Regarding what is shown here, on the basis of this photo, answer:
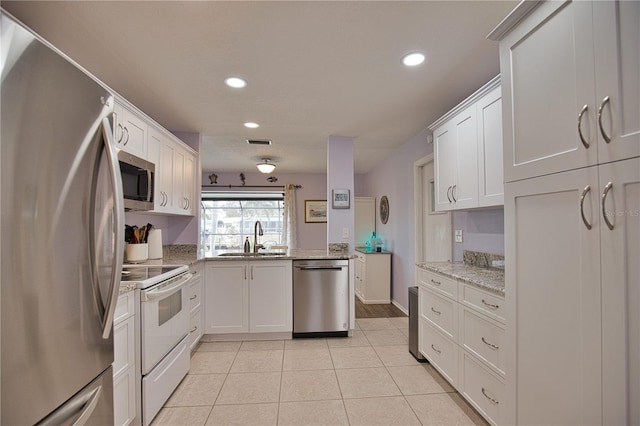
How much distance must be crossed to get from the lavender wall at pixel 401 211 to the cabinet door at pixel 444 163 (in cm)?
83

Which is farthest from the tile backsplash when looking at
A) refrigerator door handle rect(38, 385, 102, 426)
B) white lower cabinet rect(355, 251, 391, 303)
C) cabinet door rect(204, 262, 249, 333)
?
refrigerator door handle rect(38, 385, 102, 426)

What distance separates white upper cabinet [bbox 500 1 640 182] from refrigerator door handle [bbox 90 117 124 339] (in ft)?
5.37

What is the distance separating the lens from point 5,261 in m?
0.74

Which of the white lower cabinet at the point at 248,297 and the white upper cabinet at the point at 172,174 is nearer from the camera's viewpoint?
the white upper cabinet at the point at 172,174

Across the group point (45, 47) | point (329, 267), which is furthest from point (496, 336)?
point (45, 47)

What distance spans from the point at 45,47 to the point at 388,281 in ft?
15.5

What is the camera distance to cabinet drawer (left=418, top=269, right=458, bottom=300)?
2.15m

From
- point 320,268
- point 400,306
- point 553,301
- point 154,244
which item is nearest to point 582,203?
point 553,301

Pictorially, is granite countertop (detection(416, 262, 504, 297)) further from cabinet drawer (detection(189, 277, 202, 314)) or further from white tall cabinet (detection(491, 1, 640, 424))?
cabinet drawer (detection(189, 277, 202, 314))

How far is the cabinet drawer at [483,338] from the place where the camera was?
1.66 meters

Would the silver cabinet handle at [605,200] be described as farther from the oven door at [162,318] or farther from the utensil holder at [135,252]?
the utensil holder at [135,252]

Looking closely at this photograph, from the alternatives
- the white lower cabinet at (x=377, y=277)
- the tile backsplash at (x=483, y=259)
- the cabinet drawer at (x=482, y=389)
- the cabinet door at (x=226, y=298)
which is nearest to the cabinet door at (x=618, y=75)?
the cabinet drawer at (x=482, y=389)

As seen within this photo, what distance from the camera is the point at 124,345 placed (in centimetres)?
162

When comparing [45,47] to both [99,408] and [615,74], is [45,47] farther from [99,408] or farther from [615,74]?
[615,74]
